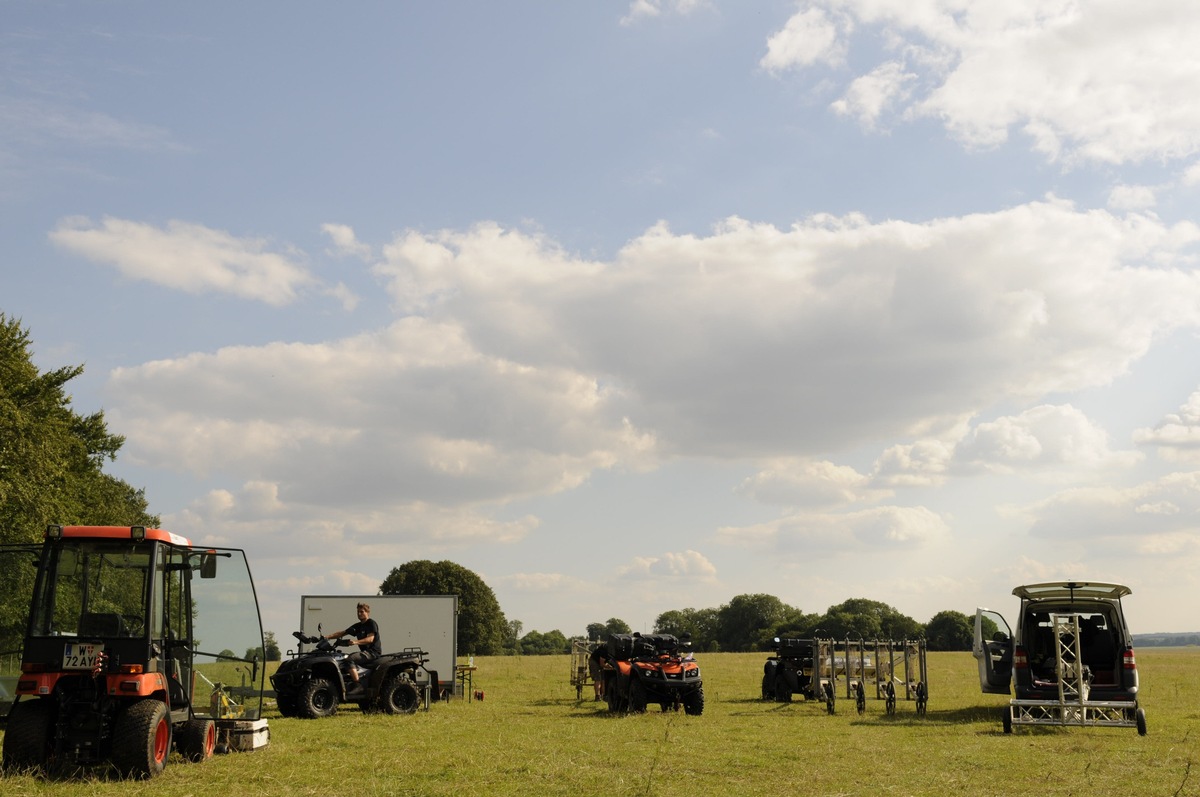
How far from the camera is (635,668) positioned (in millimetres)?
20344

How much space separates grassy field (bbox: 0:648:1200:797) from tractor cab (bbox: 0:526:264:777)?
1.48 feet

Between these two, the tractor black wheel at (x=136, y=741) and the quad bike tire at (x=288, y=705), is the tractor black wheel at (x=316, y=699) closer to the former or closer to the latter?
the quad bike tire at (x=288, y=705)

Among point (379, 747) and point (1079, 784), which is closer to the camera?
point (1079, 784)

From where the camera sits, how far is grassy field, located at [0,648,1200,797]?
421 inches

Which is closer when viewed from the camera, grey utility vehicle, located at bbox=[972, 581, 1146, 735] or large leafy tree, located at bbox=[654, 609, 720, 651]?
grey utility vehicle, located at bbox=[972, 581, 1146, 735]

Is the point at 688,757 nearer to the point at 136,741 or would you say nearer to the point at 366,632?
the point at 136,741

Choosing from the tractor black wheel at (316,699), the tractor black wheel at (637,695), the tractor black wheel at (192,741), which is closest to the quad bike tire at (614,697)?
the tractor black wheel at (637,695)

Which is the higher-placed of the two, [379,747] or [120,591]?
[120,591]

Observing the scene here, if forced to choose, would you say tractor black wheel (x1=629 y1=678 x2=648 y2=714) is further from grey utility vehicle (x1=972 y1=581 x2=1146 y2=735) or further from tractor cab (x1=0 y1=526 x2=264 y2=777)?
tractor cab (x1=0 y1=526 x2=264 y2=777)

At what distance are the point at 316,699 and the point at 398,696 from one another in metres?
1.74

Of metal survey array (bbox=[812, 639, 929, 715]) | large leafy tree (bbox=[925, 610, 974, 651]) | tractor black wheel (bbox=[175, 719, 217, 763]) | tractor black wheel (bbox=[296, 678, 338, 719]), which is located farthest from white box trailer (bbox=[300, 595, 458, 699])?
large leafy tree (bbox=[925, 610, 974, 651])

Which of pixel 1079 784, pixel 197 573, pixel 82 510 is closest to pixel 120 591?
pixel 197 573

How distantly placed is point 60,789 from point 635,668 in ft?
38.6

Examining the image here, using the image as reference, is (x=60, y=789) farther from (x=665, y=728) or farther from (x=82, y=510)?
(x=82, y=510)
